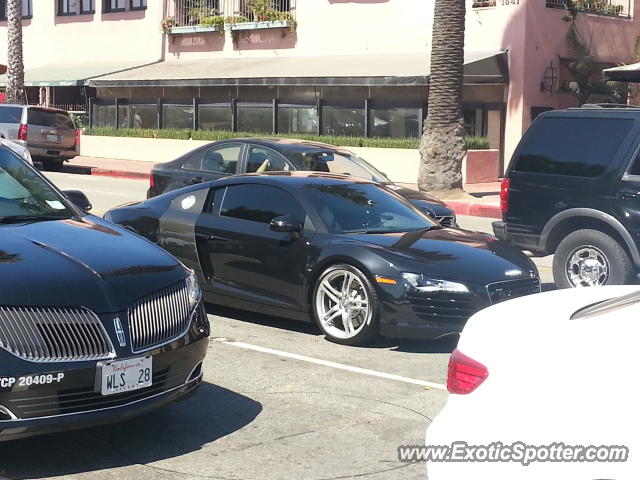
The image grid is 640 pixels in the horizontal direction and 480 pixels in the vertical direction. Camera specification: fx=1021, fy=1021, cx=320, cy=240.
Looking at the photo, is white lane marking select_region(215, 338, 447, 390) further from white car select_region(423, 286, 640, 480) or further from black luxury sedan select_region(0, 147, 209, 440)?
white car select_region(423, 286, 640, 480)

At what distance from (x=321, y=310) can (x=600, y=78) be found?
1993 centimetres

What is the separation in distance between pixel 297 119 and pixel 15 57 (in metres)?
10.4

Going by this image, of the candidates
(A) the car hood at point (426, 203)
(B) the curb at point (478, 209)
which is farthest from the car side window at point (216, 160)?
(B) the curb at point (478, 209)

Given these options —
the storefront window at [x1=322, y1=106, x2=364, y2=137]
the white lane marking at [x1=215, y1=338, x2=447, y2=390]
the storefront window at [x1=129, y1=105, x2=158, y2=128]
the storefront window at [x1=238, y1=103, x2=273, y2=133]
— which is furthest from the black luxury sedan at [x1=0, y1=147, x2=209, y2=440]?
the storefront window at [x1=129, y1=105, x2=158, y2=128]

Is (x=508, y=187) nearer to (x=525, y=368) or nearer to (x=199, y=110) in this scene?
(x=525, y=368)

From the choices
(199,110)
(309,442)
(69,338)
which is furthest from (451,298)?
(199,110)

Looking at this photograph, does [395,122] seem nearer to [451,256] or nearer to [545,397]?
[451,256]

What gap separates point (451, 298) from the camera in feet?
25.6

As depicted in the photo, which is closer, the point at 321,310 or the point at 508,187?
the point at 321,310

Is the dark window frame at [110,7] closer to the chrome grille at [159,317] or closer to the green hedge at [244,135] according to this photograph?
the green hedge at [244,135]

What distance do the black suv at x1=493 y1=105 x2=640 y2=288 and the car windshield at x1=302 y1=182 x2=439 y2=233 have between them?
172cm

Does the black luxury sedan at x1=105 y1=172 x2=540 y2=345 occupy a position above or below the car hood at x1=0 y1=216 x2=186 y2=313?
below

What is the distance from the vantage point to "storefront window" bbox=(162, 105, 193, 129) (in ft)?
107

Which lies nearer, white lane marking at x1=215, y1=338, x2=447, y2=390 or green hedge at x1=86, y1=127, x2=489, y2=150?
white lane marking at x1=215, y1=338, x2=447, y2=390
